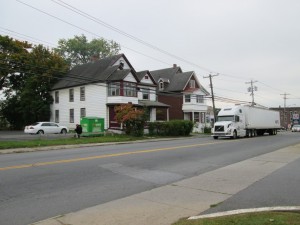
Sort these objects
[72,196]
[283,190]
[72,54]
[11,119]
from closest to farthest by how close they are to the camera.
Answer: [72,196]
[283,190]
[11,119]
[72,54]

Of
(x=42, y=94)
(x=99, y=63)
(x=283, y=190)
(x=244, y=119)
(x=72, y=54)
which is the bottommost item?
(x=283, y=190)

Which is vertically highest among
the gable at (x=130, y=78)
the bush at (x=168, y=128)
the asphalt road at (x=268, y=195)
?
the gable at (x=130, y=78)

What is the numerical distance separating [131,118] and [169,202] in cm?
2718

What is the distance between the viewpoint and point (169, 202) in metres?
7.67

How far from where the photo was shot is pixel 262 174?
37.8 feet

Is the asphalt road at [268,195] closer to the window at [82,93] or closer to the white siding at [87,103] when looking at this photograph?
the white siding at [87,103]

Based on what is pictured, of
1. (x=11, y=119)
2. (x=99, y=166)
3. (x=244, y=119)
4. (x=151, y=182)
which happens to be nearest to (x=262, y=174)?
(x=151, y=182)

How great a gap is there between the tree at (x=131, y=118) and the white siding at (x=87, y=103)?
5971mm

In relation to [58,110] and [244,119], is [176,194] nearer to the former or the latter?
[244,119]

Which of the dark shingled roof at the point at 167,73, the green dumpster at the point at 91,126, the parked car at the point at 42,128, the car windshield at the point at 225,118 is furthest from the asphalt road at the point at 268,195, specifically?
the dark shingled roof at the point at 167,73

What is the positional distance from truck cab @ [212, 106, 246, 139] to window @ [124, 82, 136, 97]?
36.7 ft

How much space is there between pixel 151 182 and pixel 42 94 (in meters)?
43.2

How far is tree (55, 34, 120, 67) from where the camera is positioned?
77250 mm

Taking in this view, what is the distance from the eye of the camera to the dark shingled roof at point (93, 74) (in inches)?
1672
